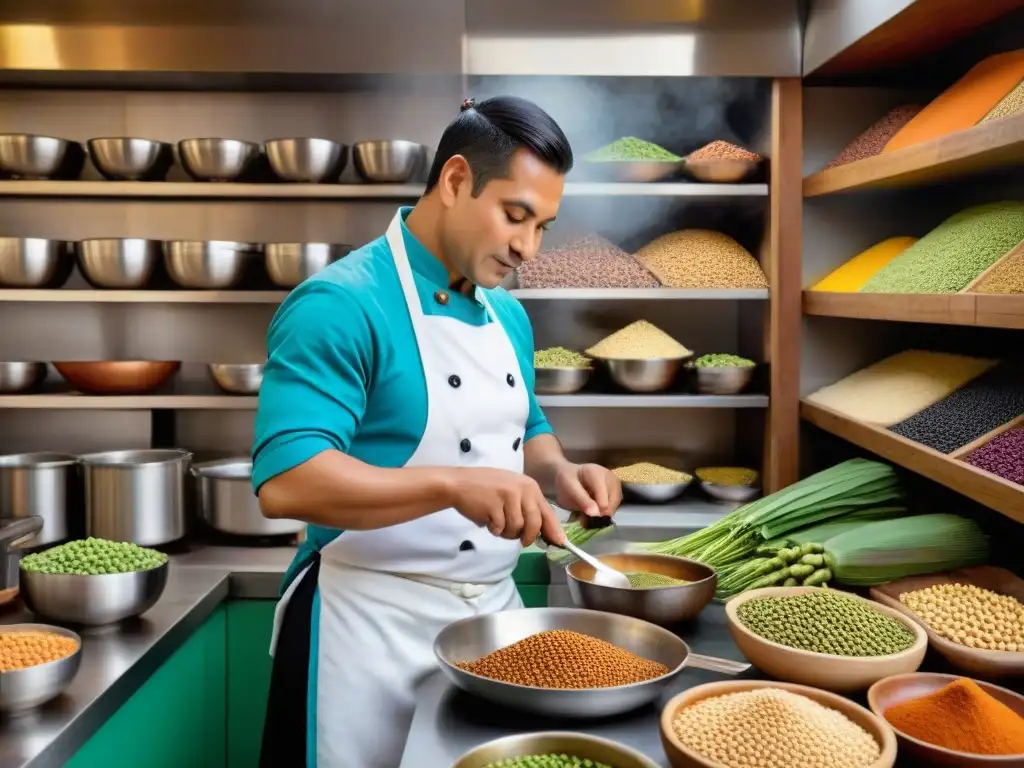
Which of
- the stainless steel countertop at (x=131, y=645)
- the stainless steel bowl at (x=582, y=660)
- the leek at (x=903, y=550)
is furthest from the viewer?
the leek at (x=903, y=550)

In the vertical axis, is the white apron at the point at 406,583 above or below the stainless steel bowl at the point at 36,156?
below

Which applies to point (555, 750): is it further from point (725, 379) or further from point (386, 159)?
point (386, 159)

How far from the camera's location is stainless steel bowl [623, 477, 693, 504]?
2854mm

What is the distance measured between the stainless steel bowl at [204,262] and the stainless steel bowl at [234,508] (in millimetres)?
583

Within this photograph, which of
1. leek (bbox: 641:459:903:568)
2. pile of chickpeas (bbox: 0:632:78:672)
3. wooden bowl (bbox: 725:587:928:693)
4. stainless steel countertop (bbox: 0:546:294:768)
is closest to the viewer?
wooden bowl (bbox: 725:587:928:693)

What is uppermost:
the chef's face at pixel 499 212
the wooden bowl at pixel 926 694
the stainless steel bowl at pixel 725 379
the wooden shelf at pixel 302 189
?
the wooden shelf at pixel 302 189

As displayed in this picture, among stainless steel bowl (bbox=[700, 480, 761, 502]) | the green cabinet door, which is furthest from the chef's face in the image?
stainless steel bowl (bbox=[700, 480, 761, 502])

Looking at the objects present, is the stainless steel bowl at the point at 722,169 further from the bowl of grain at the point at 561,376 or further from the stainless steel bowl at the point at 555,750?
the stainless steel bowl at the point at 555,750

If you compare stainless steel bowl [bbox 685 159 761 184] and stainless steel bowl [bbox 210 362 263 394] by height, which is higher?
stainless steel bowl [bbox 685 159 761 184]

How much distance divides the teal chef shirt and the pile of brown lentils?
0.40 meters

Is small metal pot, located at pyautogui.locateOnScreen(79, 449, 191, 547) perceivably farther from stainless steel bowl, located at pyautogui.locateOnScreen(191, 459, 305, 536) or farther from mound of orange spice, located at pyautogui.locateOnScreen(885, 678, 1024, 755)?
mound of orange spice, located at pyautogui.locateOnScreen(885, 678, 1024, 755)

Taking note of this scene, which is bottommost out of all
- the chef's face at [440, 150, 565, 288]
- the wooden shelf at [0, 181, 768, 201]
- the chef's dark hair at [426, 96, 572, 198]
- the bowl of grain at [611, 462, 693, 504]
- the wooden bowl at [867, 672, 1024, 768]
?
the wooden bowl at [867, 672, 1024, 768]

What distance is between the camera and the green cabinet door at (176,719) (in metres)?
1.78

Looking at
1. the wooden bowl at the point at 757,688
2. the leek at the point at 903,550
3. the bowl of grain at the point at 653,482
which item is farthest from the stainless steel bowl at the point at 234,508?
the wooden bowl at the point at 757,688
